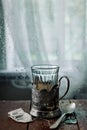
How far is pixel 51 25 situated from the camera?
72.6 inches

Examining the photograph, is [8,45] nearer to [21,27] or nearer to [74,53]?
[21,27]

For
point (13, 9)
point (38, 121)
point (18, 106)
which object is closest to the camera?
point (38, 121)

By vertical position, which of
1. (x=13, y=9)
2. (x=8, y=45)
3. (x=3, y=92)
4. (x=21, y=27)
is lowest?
(x=3, y=92)

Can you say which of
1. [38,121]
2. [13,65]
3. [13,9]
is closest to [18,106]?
[38,121]

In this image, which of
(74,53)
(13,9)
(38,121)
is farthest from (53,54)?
(38,121)

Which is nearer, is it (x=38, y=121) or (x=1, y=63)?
(x=38, y=121)

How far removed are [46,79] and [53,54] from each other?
741 mm

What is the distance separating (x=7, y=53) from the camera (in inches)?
74.0

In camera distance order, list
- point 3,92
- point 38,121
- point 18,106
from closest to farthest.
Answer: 1. point 38,121
2. point 18,106
3. point 3,92

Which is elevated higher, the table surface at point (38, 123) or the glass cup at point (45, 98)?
the glass cup at point (45, 98)

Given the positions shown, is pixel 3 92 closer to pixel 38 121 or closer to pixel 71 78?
pixel 71 78

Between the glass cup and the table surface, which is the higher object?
the glass cup

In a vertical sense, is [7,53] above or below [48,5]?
below

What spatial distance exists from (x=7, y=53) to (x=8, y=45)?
5cm
